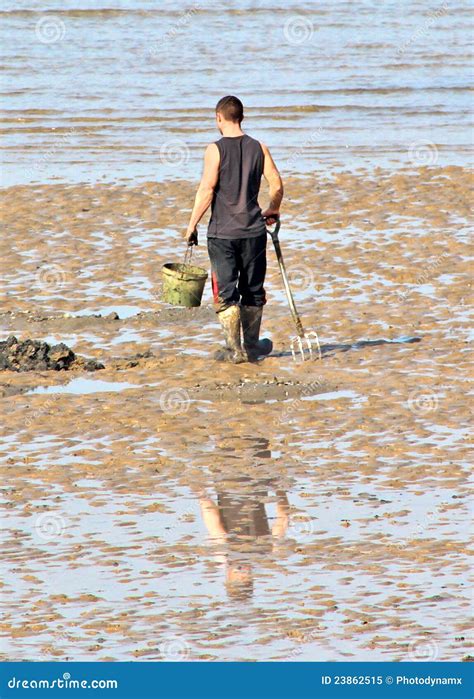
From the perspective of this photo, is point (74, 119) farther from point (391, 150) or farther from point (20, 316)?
point (20, 316)

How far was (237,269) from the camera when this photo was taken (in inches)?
404

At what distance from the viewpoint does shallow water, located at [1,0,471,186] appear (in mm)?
20391

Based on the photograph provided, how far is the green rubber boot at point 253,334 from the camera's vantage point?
10383 millimetres

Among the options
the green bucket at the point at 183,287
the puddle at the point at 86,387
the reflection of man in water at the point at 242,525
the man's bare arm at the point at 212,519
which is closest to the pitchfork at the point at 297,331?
the green bucket at the point at 183,287

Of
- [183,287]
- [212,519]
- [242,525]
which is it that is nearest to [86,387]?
[183,287]

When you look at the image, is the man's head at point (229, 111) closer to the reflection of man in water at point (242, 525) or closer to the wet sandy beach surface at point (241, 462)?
the wet sandy beach surface at point (241, 462)

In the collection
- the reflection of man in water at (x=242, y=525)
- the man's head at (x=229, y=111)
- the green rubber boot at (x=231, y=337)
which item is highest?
the man's head at (x=229, y=111)

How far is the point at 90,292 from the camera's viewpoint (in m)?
12.8

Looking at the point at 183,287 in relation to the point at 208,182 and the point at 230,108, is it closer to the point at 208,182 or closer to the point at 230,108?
the point at 208,182

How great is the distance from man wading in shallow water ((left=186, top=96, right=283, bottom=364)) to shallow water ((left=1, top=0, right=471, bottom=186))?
8.23m

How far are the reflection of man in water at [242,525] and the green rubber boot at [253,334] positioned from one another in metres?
2.67

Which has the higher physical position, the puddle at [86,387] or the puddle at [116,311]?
the puddle at [116,311]

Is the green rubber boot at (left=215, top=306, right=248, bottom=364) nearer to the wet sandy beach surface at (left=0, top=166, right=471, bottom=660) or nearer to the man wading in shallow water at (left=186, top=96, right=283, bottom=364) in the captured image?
the man wading in shallow water at (left=186, top=96, right=283, bottom=364)

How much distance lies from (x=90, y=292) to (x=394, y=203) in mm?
4882
